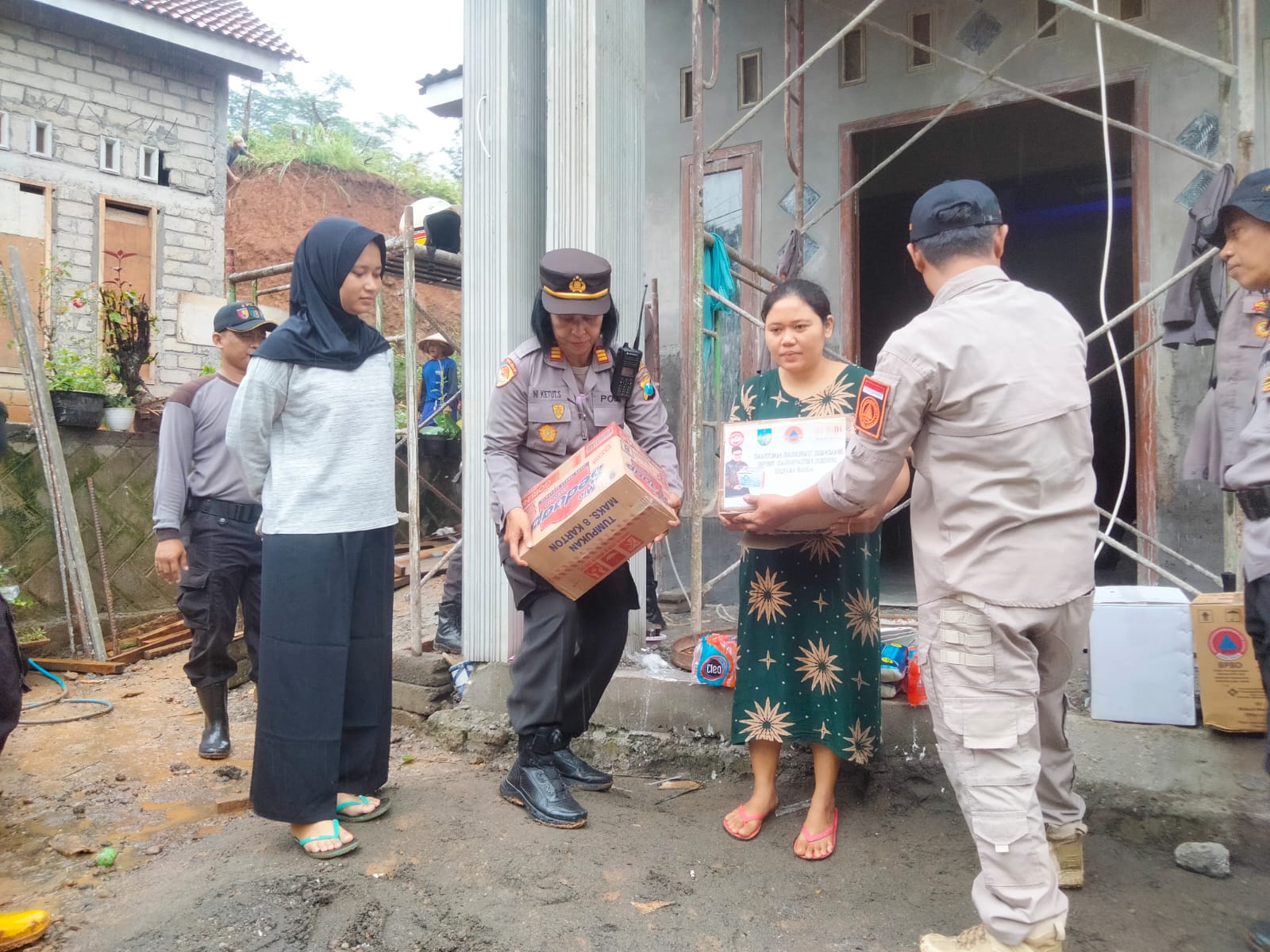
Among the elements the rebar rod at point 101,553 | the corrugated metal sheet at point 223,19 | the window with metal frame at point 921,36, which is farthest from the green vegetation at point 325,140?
the window with metal frame at point 921,36

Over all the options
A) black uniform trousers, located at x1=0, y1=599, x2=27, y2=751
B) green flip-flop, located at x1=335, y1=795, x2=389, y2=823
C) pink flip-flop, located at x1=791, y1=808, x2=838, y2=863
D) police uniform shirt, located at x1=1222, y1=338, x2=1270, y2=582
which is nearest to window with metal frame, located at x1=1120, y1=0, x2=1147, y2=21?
police uniform shirt, located at x1=1222, y1=338, x2=1270, y2=582

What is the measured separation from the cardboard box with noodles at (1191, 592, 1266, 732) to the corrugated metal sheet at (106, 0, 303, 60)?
12458mm

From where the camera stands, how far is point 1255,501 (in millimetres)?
2082

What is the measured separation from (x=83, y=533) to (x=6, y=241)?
18.1 feet

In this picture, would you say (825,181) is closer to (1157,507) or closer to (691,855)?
(1157,507)

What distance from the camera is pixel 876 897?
2.50 metres

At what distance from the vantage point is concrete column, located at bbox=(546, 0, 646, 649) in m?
3.84

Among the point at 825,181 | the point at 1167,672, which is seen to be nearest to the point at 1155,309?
the point at 825,181

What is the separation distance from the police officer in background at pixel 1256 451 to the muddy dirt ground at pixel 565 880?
1.59 feet

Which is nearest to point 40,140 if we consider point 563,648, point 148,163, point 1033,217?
point 148,163

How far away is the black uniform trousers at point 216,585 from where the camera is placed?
387 centimetres

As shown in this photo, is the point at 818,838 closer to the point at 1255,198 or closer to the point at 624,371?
the point at 624,371

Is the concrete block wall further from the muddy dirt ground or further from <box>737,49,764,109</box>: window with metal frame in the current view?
the muddy dirt ground

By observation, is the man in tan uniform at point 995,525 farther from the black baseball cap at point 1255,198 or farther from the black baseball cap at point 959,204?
the black baseball cap at point 1255,198
